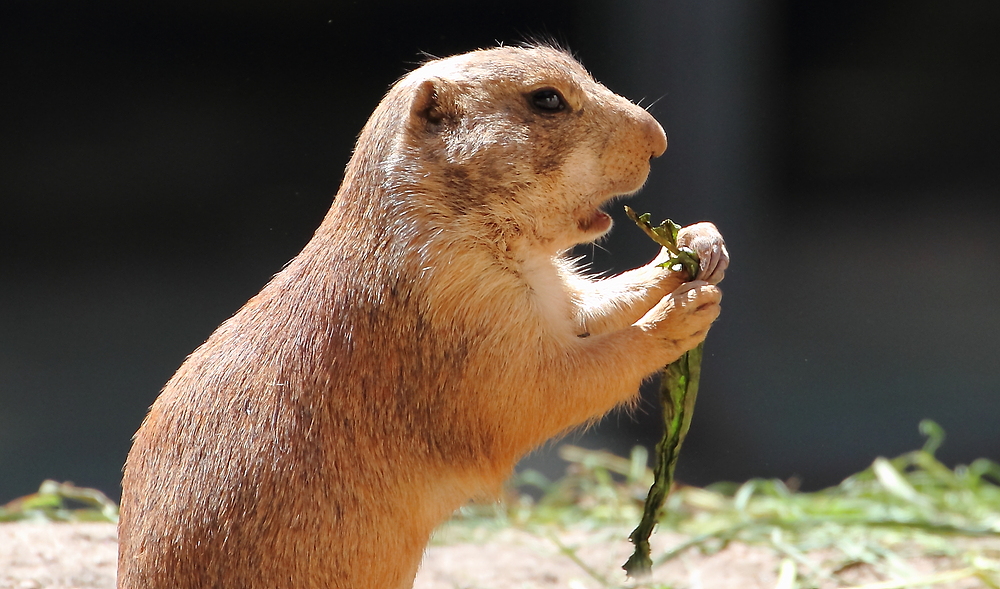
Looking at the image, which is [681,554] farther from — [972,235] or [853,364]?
[972,235]

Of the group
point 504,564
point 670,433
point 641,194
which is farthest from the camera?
point 641,194

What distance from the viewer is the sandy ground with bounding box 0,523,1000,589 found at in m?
3.42

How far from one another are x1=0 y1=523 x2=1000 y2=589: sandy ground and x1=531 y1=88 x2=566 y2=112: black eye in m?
2.00

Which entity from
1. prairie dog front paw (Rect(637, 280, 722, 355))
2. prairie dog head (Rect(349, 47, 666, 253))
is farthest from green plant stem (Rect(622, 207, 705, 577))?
prairie dog head (Rect(349, 47, 666, 253))

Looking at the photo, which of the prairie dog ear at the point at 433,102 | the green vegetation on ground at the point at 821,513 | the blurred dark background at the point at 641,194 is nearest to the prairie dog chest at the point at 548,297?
the prairie dog ear at the point at 433,102

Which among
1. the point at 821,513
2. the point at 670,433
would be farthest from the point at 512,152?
the point at 821,513

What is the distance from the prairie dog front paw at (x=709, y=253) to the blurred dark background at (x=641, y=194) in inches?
72.6

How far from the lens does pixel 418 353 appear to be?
2480 millimetres

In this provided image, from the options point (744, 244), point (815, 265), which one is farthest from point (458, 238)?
point (815, 265)

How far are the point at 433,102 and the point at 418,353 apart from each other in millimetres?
675

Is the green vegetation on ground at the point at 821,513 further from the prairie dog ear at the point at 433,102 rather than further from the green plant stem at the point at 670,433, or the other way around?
the prairie dog ear at the point at 433,102

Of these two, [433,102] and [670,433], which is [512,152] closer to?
[433,102]

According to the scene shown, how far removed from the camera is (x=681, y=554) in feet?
13.8

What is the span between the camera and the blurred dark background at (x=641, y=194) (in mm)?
4473
